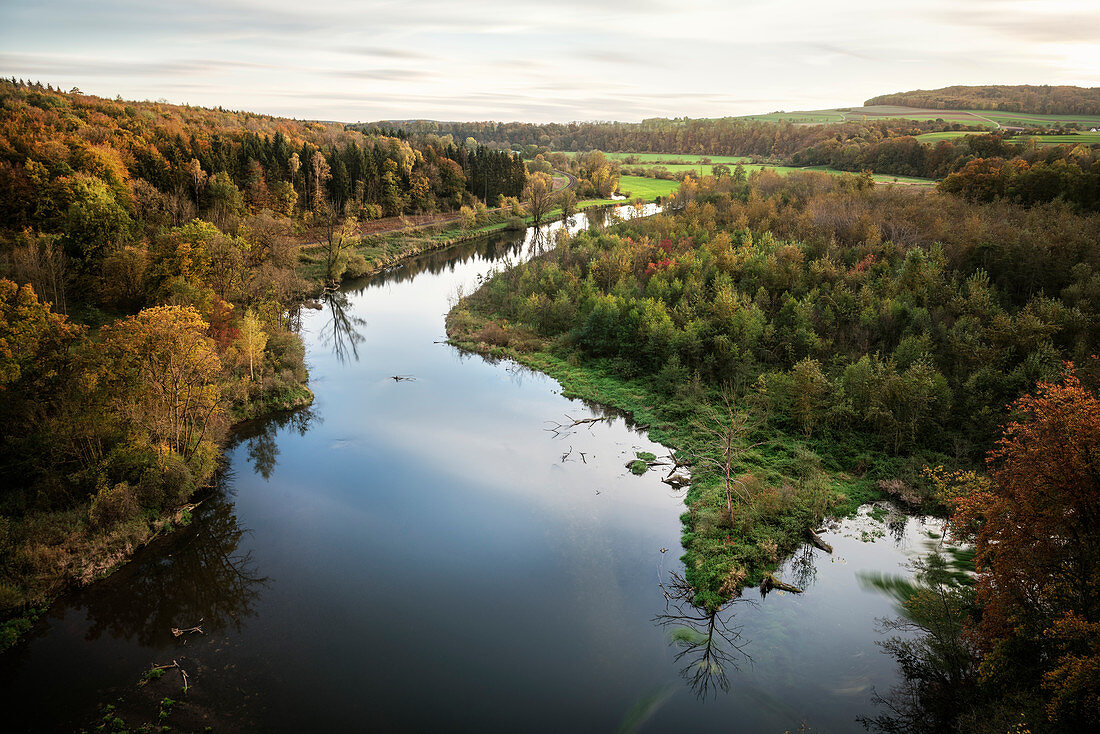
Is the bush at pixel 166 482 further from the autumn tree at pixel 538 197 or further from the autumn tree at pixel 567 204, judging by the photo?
the autumn tree at pixel 567 204

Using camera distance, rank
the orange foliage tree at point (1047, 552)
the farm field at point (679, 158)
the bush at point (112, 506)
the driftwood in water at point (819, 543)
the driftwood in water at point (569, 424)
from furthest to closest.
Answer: the farm field at point (679, 158)
the driftwood in water at point (569, 424)
the driftwood in water at point (819, 543)
the bush at point (112, 506)
the orange foliage tree at point (1047, 552)

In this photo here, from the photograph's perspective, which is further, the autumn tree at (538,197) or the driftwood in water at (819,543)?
the autumn tree at (538,197)

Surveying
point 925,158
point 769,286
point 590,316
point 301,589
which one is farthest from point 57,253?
point 925,158

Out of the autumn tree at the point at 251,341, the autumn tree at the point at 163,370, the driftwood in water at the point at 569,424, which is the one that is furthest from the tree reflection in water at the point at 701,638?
the autumn tree at the point at 251,341

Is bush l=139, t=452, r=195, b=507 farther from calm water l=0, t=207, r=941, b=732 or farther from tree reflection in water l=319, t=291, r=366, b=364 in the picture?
tree reflection in water l=319, t=291, r=366, b=364

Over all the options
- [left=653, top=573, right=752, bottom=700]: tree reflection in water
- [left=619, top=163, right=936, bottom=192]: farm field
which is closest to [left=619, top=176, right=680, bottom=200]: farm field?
[left=619, top=163, right=936, bottom=192]: farm field

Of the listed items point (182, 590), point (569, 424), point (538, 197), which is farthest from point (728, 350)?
point (538, 197)

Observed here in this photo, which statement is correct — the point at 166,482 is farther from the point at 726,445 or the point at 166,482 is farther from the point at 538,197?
the point at 538,197
